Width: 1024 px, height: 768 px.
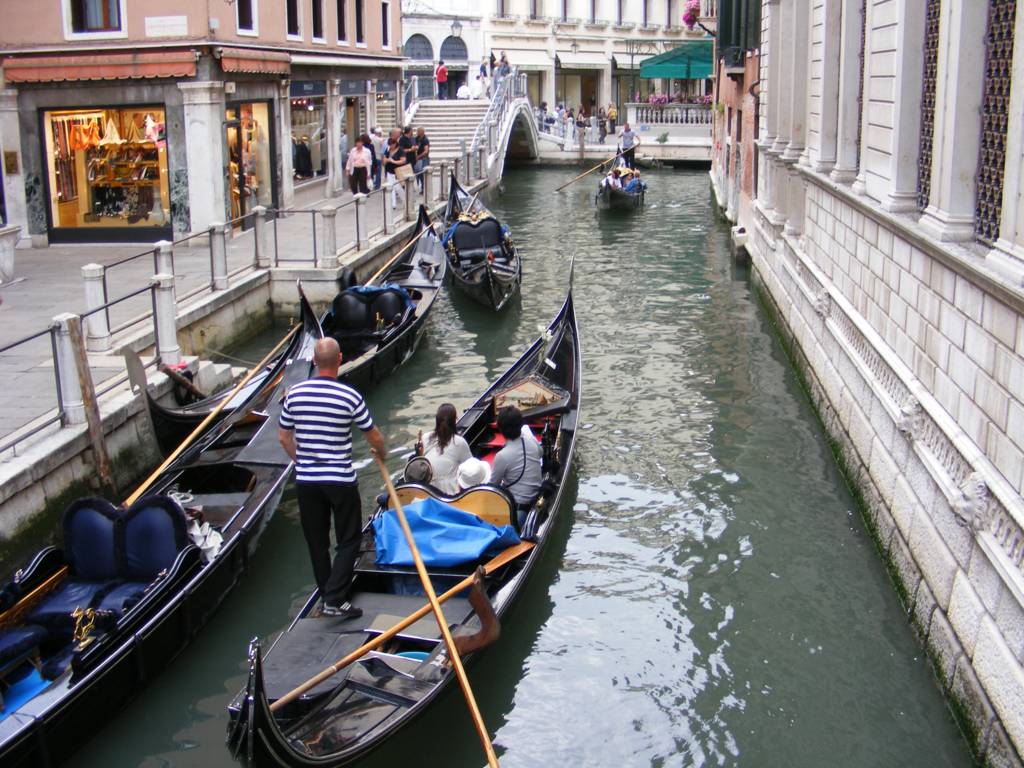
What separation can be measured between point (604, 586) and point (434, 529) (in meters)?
1.11

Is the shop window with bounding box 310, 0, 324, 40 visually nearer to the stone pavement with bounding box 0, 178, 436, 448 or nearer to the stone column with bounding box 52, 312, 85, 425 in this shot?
the stone pavement with bounding box 0, 178, 436, 448

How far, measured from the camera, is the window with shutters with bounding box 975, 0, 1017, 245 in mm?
4656

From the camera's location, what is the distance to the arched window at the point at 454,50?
1319 inches

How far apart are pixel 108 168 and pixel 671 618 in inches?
369

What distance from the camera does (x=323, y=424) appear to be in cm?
471

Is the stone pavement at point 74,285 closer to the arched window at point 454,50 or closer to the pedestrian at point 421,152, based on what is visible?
the pedestrian at point 421,152

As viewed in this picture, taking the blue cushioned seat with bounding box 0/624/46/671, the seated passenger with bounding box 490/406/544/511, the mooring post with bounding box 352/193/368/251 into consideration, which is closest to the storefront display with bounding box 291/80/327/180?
the mooring post with bounding box 352/193/368/251

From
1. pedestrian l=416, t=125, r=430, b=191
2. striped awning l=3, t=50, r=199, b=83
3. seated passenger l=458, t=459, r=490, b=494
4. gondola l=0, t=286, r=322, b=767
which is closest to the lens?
gondola l=0, t=286, r=322, b=767

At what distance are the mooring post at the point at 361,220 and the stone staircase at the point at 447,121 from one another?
9.98 meters

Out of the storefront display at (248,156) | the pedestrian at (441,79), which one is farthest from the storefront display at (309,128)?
the pedestrian at (441,79)

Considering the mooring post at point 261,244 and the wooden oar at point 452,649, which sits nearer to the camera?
the wooden oar at point 452,649

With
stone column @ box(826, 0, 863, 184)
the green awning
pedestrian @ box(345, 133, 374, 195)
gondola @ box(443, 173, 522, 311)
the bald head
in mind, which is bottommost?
gondola @ box(443, 173, 522, 311)

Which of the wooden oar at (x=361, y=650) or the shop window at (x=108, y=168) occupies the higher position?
the shop window at (x=108, y=168)

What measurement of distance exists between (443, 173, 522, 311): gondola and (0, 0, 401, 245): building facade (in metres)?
2.55
